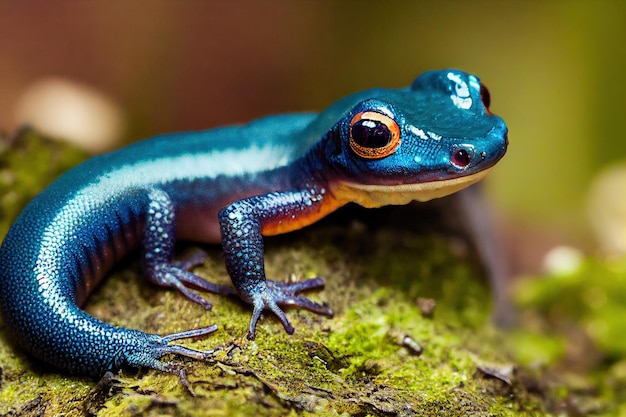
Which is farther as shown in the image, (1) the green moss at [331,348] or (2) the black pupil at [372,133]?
Answer: (2) the black pupil at [372,133]

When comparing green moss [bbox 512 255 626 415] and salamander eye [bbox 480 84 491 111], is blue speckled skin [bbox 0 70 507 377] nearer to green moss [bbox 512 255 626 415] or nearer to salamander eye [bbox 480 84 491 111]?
salamander eye [bbox 480 84 491 111]

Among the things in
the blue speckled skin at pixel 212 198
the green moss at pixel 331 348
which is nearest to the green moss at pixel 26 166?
the blue speckled skin at pixel 212 198

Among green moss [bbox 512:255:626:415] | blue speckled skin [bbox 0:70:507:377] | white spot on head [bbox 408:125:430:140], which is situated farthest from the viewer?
green moss [bbox 512:255:626:415]

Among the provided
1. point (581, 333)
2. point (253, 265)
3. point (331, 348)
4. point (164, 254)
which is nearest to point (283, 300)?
point (253, 265)

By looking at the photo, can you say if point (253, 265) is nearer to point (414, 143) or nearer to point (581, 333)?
point (414, 143)

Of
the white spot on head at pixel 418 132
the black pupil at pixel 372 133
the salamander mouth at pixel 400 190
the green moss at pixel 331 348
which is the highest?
the white spot on head at pixel 418 132

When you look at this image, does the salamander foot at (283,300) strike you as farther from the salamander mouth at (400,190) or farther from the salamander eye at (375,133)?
the salamander eye at (375,133)

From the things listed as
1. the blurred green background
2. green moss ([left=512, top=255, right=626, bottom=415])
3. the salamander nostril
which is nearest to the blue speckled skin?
the salamander nostril

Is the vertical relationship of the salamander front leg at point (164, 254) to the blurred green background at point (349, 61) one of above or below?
below

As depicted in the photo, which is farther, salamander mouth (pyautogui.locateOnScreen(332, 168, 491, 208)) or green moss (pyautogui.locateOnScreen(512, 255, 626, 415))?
green moss (pyautogui.locateOnScreen(512, 255, 626, 415))

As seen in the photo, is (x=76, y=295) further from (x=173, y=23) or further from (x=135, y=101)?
(x=173, y=23)
